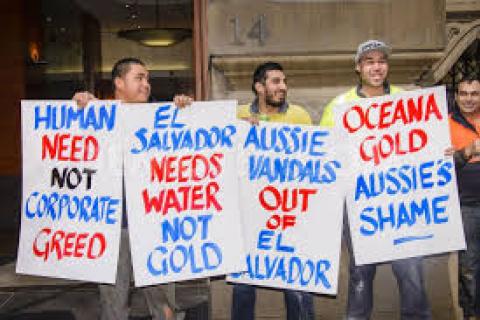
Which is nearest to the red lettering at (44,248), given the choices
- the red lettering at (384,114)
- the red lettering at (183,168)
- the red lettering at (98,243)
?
the red lettering at (98,243)

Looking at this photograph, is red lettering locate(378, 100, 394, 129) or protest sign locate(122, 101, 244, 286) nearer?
protest sign locate(122, 101, 244, 286)

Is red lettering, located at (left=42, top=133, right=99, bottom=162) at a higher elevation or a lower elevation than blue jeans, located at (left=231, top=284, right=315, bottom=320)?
higher

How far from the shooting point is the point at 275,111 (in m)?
4.50

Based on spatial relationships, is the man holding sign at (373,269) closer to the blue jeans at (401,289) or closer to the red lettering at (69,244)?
the blue jeans at (401,289)

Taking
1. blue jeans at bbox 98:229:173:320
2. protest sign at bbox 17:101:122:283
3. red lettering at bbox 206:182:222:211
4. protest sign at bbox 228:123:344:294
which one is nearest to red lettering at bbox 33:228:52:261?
protest sign at bbox 17:101:122:283

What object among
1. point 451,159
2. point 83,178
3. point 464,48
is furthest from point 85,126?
point 464,48

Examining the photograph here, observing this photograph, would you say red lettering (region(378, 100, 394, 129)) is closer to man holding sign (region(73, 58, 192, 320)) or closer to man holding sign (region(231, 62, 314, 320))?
man holding sign (region(231, 62, 314, 320))

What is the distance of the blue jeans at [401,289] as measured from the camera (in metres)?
4.29

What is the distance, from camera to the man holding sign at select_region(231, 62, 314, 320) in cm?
440

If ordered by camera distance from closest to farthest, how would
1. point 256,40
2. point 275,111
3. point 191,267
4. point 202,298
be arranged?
point 191,267 → point 275,111 → point 256,40 → point 202,298

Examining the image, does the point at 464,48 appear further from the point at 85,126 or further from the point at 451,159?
the point at 85,126

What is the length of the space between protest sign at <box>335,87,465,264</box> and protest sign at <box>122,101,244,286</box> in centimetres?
70

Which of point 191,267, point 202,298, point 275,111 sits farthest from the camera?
point 202,298

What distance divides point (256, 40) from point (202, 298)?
2.16m
